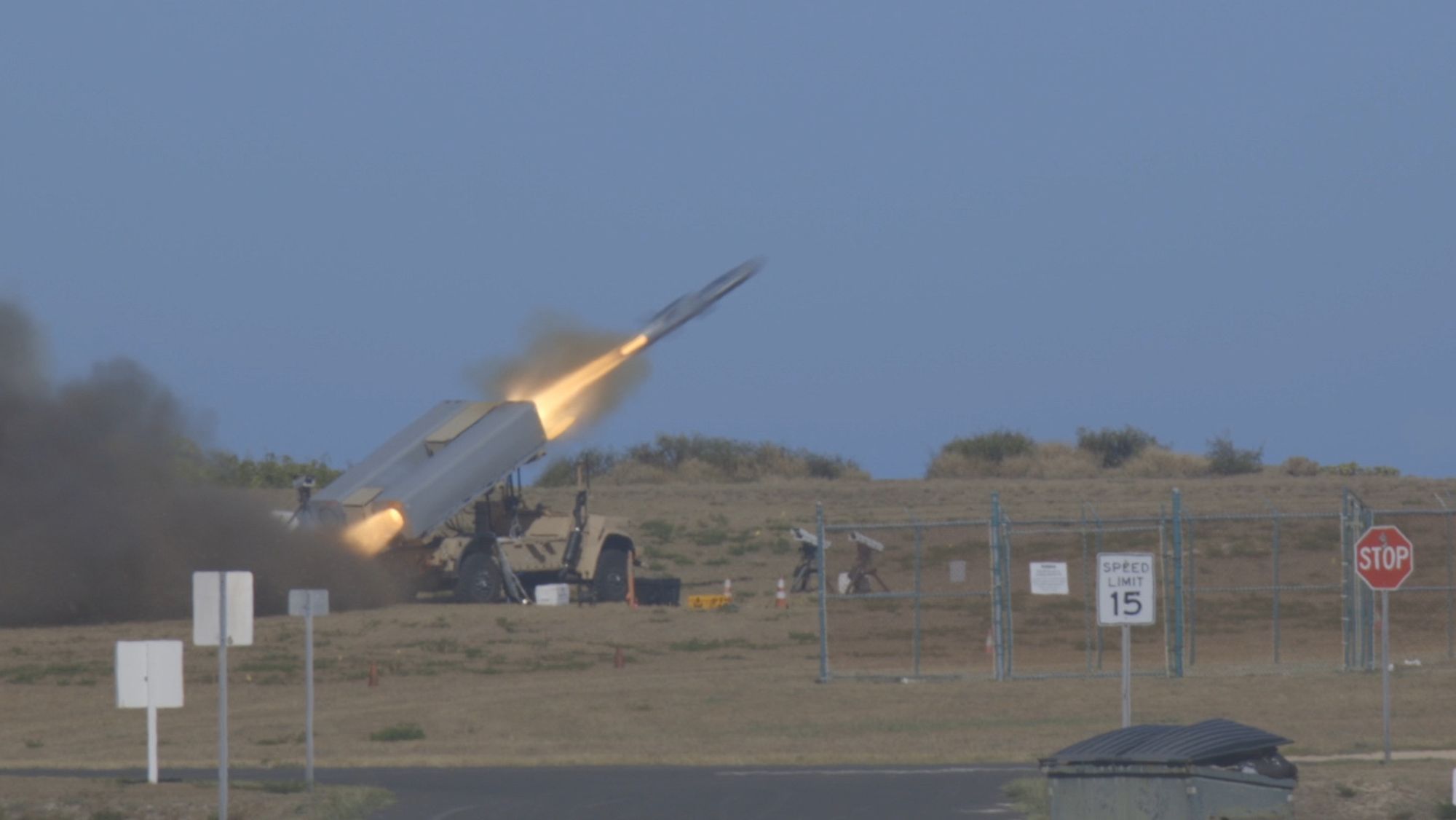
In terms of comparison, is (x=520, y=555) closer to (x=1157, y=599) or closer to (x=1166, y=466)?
(x=1157, y=599)

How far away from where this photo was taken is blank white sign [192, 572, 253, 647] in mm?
15648

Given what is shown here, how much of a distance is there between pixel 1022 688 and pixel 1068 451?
5405 cm

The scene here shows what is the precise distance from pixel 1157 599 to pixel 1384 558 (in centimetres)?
2153

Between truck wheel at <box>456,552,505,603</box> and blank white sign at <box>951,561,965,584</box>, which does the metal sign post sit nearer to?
blank white sign at <box>951,561,965,584</box>

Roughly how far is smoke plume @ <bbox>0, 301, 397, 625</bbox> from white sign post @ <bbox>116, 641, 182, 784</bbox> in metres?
19.0

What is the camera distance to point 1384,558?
2050cm

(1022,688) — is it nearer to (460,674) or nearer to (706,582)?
(460,674)

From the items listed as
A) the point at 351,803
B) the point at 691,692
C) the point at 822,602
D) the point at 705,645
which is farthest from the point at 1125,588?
the point at 705,645

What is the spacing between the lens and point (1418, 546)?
155 ft

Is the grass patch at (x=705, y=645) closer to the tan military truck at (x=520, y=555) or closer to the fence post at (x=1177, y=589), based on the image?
the tan military truck at (x=520, y=555)

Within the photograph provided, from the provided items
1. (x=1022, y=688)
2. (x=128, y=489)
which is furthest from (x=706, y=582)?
(x=1022, y=688)

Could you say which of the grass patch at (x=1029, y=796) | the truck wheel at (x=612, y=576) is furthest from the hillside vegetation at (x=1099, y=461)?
the grass patch at (x=1029, y=796)

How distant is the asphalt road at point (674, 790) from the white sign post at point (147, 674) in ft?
7.24

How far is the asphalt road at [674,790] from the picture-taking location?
16.5 metres
